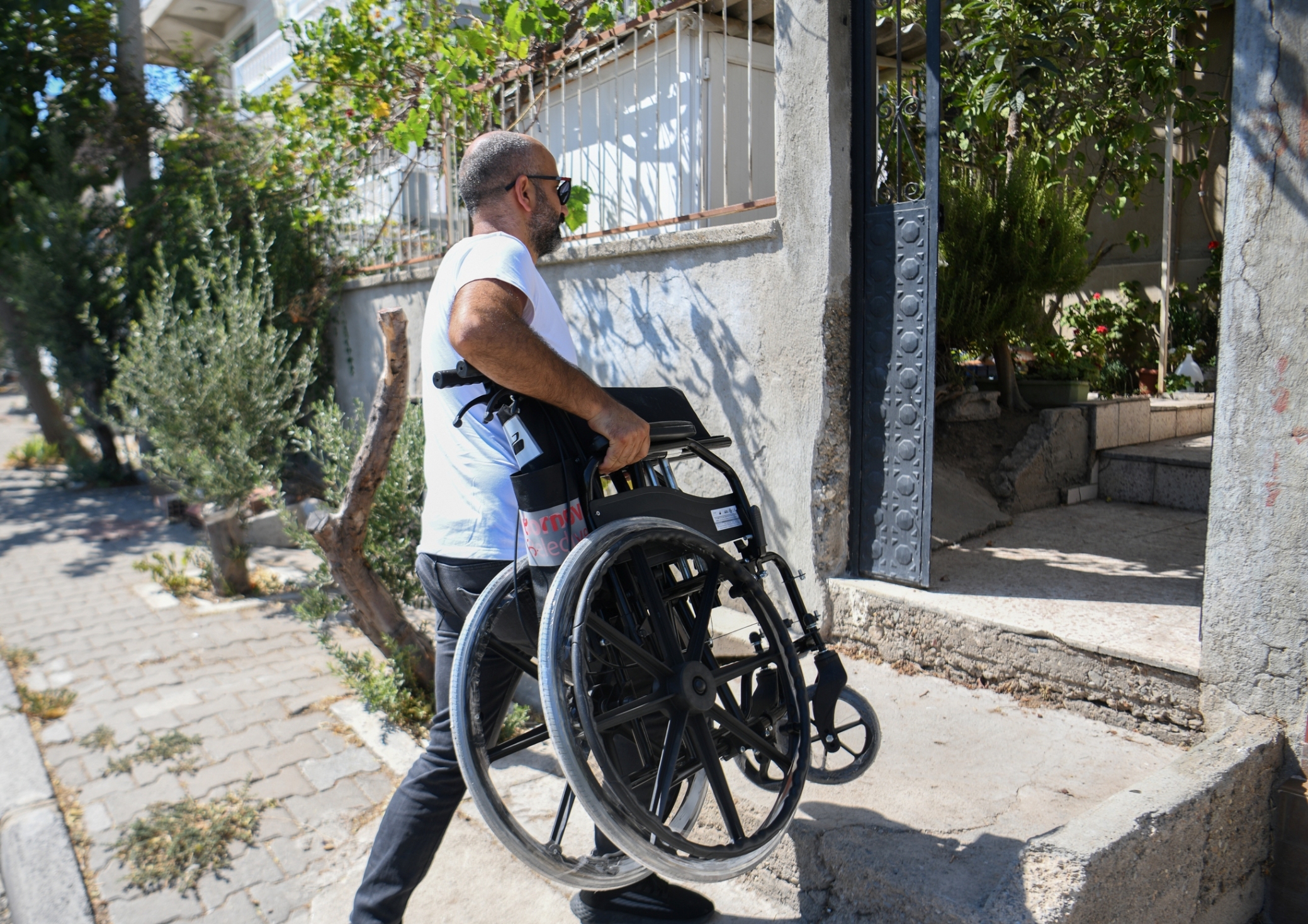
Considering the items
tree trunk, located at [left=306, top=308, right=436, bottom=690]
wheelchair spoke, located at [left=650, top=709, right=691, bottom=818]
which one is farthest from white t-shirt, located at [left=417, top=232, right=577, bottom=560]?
tree trunk, located at [left=306, top=308, right=436, bottom=690]

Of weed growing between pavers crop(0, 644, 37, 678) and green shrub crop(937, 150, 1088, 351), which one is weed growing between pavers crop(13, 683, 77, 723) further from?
green shrub crop(937, 150, 1088, 351)

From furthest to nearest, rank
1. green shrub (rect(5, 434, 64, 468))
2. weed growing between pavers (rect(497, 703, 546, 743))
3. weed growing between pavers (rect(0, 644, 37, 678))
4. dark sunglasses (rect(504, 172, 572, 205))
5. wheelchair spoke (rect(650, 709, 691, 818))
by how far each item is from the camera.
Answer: green shrub (rect(5, 434, 64, 468)) → weed growing between pavers (rect(0, 644, 37, 678)) → weed growing between pavers (rect(497, 703, 546, 743)) → dark sunglasses (rect(504, 172, 572, 205)) → wheelchair spoke (rect(650, 709, 691, 818))

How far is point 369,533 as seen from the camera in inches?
167

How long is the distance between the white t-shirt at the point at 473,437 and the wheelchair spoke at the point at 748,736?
0.58 m

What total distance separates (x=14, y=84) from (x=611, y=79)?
7485 mm

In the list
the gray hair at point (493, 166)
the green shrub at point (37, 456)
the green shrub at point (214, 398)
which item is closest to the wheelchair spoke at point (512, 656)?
the gray hair at point (493, 166)

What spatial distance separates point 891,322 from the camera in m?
3.84

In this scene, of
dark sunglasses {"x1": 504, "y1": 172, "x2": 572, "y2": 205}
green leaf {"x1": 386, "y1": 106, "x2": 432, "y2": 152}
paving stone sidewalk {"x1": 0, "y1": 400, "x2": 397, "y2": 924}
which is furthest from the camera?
green leaf {"x1": 386, "y1": 106, "x2": 432, "y2": 152}

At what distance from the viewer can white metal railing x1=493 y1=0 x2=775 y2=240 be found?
483 cm

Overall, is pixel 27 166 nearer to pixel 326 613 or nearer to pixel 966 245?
pixel 326 613

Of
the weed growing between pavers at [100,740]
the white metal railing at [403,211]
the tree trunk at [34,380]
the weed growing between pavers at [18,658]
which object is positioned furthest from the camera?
the tree trunk at [34,380]

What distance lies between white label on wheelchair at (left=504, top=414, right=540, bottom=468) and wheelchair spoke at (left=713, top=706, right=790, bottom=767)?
0.67m

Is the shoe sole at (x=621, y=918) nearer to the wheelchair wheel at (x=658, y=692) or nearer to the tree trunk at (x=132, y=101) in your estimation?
the wheelchair wheel at (x=658, y=692)

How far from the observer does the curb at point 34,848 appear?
9.24 feet
